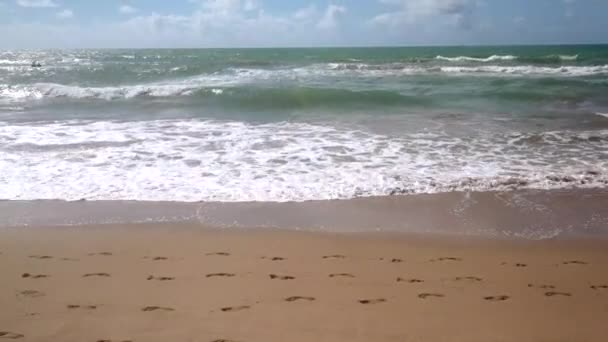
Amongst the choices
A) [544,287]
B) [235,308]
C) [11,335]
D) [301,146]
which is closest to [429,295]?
[544,287]

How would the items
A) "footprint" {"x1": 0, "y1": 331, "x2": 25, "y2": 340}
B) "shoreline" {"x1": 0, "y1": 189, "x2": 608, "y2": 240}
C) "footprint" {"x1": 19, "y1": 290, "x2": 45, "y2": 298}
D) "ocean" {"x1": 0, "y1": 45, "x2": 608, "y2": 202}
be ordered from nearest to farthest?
"footprint" {"x1": 0, "y1": 331, "x2": 25, "y2": 340}
"footprint" {"x1": 19, "y1": 290, "x2": 45, "y2": 298}
"shoreline" {"x1": 0, "y1": 189, "x2": 608, "y2": 240}
"ocean" {"x1": 0, "y1": 45, "x2": 608, "y2": 202}

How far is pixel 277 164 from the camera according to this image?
24.2ft

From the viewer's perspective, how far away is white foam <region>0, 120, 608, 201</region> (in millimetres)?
6145

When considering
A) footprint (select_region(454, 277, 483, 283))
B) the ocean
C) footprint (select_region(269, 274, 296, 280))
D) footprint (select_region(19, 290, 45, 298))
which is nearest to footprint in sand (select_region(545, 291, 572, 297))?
footprint (select_region(454, 277, 483, 283))

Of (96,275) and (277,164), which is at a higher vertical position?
(277,164)

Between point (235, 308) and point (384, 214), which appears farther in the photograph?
point (384, 214)

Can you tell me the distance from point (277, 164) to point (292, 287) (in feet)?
12.9

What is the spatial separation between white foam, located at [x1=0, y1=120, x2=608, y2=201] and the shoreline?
28cm

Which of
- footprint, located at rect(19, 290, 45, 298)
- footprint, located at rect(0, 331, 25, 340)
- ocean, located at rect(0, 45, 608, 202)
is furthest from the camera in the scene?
ocean, located at rect(0, 45, 608, 202)

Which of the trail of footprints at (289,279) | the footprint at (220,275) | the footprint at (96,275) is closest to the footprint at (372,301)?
the trail of footprints at (289,279)

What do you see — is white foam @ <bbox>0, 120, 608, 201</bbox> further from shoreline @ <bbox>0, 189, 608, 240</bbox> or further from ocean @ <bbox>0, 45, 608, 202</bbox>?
shoreline @ <bbox>0, 189, 608, 240</bbox>

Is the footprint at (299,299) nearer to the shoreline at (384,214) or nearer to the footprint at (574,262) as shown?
the shoreline at (384,214)

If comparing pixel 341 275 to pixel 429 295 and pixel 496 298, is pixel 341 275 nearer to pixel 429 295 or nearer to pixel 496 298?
pixel 429 295

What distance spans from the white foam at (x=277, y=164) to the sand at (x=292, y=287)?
4.80ft
